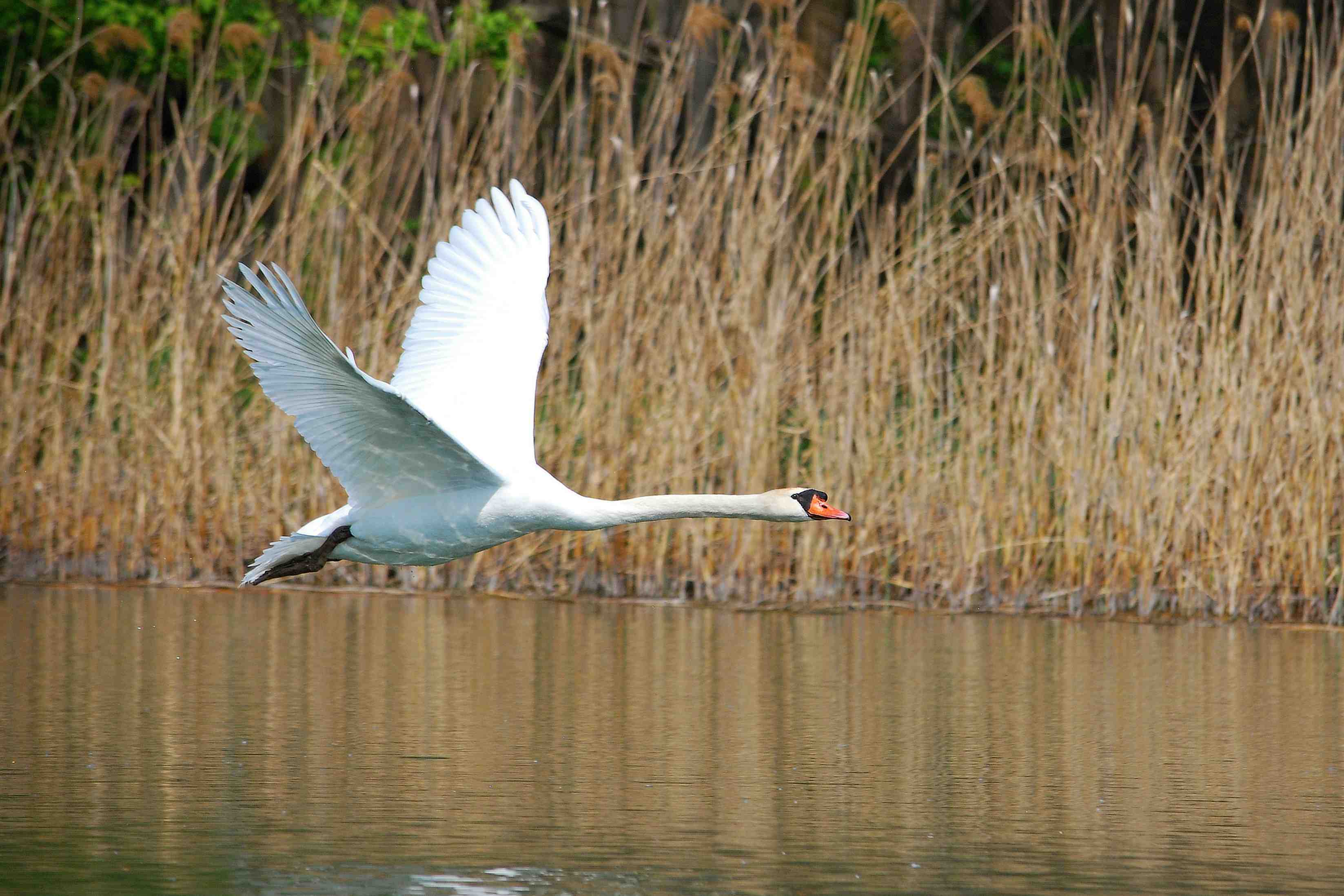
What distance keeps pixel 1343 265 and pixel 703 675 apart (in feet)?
12.5

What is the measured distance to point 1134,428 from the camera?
9.32 metres

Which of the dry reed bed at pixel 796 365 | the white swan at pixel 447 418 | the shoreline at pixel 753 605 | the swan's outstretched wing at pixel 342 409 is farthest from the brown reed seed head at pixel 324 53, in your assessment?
the swan's outstretched wing at pixel 342 409

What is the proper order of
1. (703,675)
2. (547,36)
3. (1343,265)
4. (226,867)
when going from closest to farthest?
(226,867)
(703,675)
(1343,265)
(547,36)

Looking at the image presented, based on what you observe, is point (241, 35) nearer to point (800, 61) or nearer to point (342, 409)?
point (800, 61)

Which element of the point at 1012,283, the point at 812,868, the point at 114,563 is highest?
the point at 1012,283

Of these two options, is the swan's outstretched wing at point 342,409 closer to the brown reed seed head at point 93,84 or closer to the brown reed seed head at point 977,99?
the brown reed seed head at point 977,99

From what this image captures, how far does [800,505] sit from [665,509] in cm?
42

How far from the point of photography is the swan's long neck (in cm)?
592

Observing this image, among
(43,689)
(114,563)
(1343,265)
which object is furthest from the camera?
(114,563)

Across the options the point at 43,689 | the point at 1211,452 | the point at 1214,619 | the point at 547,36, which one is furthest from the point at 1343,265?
the point at 547,36

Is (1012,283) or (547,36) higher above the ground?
(547,36)

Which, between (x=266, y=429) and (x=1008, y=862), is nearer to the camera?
(x=1008, y=862)

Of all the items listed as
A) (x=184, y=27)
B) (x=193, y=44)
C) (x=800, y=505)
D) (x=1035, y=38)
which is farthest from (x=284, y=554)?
(x=193, y=44)

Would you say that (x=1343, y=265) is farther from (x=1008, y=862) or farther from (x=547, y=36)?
(x=547, y=36)
